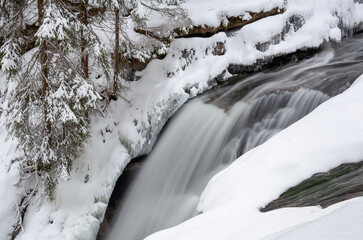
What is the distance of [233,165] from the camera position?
4.76 metres

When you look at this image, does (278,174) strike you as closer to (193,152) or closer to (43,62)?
(193,152)

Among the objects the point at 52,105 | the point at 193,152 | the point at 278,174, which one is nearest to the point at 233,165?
the point at 278,174

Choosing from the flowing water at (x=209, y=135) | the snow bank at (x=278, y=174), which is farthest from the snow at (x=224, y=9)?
the snow bank at (x=278, y=174)

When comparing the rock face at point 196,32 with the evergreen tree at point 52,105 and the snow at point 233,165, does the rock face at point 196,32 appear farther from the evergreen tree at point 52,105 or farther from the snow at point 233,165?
the evergreen tree at point 52,105

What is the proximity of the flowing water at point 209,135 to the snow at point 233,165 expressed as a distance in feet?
1.94

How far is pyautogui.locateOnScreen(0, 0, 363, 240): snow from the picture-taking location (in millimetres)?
3535

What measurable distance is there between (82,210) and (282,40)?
7.96 metres

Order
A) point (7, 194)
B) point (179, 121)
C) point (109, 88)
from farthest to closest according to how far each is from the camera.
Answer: point (109, 88), point (179, 121), point (7, 194)

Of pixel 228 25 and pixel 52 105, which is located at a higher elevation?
pixel 228 25

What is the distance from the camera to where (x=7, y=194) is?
7.61 meters

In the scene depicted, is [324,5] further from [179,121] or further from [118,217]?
[118,217]

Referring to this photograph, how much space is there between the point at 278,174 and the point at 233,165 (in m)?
1.06

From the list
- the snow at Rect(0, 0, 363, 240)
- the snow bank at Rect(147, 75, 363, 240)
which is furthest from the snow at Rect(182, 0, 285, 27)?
the snow bank at Rect(147, 75, 363, 240)

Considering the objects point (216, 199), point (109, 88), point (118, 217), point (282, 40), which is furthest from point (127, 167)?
point (282, 40)
